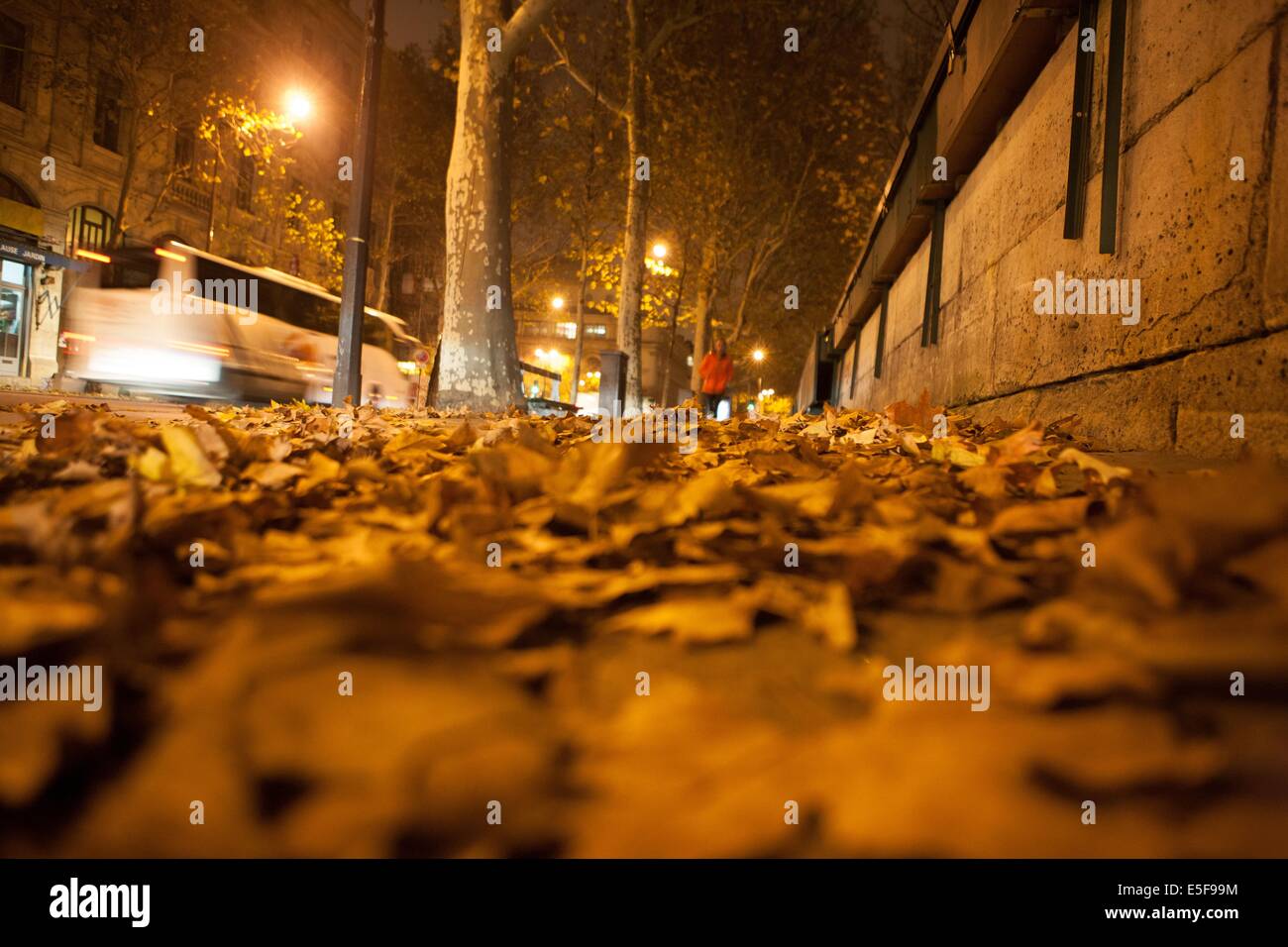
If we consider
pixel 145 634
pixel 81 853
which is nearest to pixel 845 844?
pixel 81 853

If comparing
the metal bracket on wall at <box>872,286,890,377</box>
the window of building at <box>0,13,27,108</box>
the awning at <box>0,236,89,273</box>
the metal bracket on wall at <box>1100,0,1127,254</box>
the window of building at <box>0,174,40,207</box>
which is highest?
the window of building at <box>0,13,27,108</box>

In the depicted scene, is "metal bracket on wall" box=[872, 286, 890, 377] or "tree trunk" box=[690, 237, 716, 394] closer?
"metal bracket on wall" box=[872, 286, 890, 377]

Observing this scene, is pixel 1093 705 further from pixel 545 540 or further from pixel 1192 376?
pixel 1192 376

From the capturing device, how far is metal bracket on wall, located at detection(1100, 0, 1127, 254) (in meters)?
3.22

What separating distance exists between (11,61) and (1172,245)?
27.7 m

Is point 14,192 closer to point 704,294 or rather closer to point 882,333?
point 704,294

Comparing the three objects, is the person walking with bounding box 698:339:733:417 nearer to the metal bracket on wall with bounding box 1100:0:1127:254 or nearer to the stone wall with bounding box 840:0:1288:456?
the stone wall with bounding box 840:0:1288:456

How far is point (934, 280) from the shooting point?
749cm

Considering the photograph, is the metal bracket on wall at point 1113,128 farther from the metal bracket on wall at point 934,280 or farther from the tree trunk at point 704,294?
the tree trunk at point 704,294
